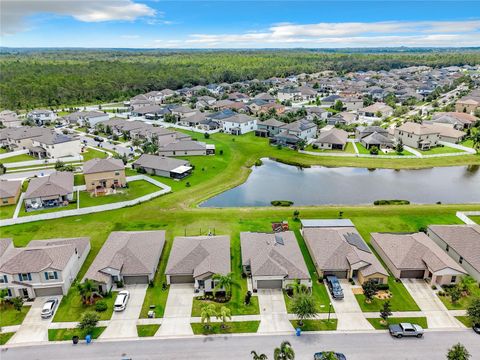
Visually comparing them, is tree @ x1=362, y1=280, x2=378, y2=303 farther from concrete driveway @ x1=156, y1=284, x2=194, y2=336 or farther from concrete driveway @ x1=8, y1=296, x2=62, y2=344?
concrete driveway @ x1=8, y1=296, x2=62, y2=344

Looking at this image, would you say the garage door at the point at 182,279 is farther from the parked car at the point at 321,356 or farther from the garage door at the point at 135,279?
the parked car at the point at 321,356

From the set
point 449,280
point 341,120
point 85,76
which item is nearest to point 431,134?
point 341,120

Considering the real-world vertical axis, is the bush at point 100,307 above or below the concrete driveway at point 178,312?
above

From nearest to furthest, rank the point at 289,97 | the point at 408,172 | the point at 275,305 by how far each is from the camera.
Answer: the point at 275,305
the point at 408,172
the point at 289,97

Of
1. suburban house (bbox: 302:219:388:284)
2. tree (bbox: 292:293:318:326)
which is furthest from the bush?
suburban house (bbox: 302:219:388:284)

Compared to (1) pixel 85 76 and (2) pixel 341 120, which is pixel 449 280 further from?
(1) pixel 85 76

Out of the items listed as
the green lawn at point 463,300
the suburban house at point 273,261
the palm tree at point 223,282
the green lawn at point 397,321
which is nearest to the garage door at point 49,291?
the palm tree at point 223,282
